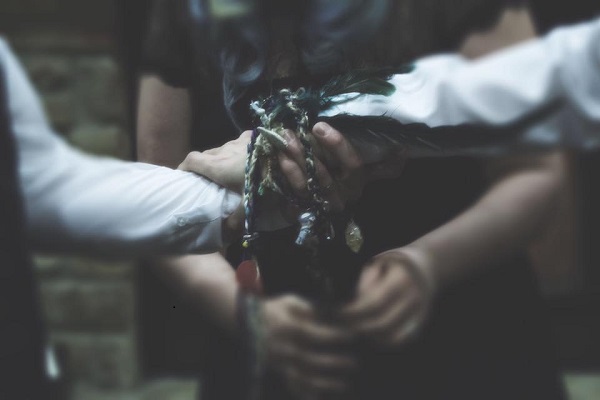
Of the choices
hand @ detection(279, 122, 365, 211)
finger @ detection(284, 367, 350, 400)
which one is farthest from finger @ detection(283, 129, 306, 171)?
finger @ detection(284, 367, 350, 400)

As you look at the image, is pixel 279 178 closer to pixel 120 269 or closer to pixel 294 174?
pixel 294 174

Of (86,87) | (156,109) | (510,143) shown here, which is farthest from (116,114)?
(510,143)

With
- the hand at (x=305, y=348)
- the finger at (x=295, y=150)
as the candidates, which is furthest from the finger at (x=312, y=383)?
the finger at (x=295, y=150)

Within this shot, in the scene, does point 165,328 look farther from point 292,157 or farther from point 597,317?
point 292,157

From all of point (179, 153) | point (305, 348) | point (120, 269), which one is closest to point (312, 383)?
point (305, 348)

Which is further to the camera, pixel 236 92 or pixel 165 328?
pixel 165 328

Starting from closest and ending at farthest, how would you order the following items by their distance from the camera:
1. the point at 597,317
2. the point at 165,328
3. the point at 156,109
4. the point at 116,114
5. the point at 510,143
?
the point at 510,143, the point at 156,109, the point at 116,114, the point at 597,317, the point at 165,328

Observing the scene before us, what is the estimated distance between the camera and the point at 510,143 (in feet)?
1.23

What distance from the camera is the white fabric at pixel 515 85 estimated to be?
348mm

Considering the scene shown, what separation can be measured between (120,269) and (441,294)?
3.13 ft

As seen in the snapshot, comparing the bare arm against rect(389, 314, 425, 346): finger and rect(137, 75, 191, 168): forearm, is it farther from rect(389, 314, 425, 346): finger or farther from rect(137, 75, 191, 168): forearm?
rect(389, 314, 425, 346): finger

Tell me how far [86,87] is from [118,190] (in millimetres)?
574

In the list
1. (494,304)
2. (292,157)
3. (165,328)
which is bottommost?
(165,328)

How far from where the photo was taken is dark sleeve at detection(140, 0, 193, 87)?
470 mm
